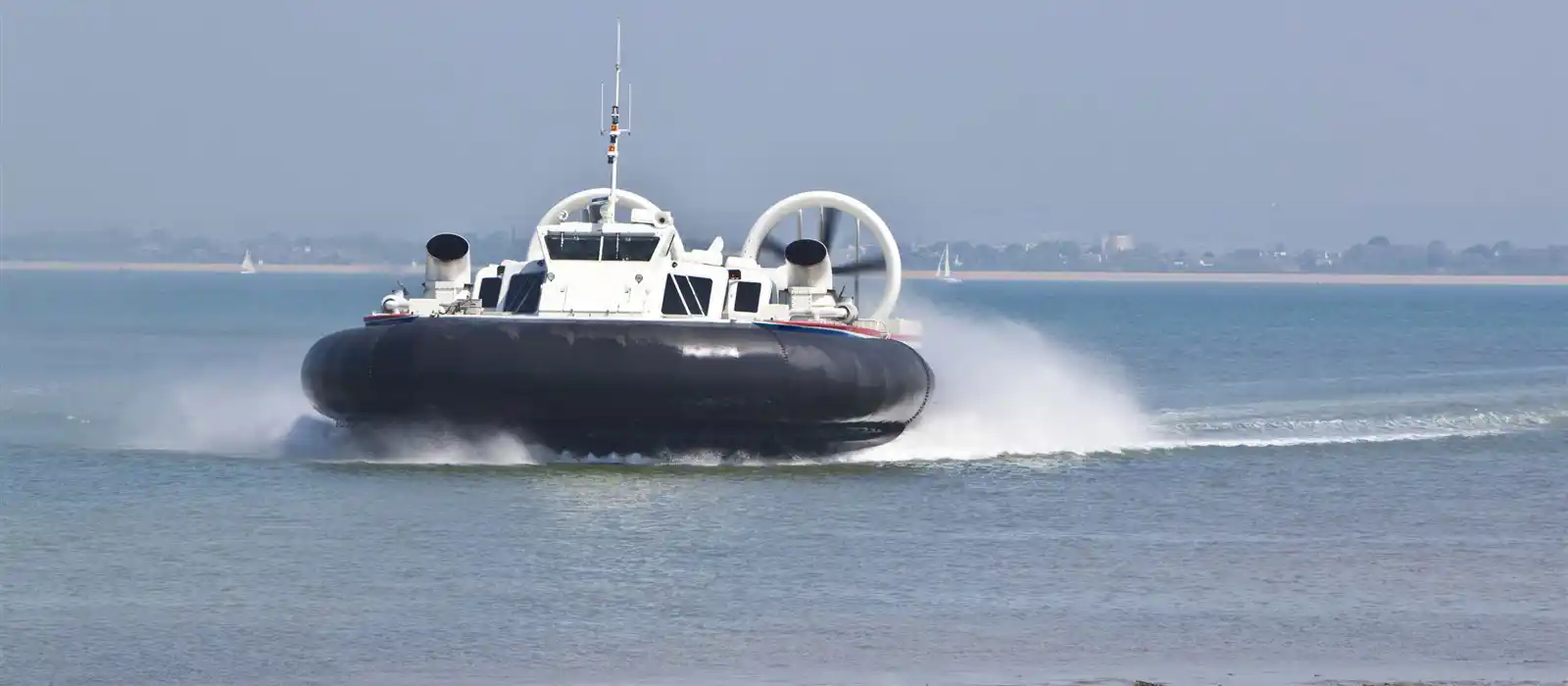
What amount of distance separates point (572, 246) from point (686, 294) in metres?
1.13

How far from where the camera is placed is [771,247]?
22.2m

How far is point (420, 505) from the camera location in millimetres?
15898

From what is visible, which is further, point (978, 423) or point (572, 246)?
point (978, 423)

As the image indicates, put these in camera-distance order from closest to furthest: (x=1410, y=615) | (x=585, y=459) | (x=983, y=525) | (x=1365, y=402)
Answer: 1. (x=1410, y=615)
2. (x=983, y=525)
3. (x=585, y=459)
4. (x=1365, y=402)

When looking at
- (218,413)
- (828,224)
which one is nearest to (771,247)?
(828,224)

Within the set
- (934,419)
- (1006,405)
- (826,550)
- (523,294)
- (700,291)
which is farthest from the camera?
(1006,405)

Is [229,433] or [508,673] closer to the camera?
[508,673]

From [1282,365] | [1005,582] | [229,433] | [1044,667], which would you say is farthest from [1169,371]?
[1044,667]

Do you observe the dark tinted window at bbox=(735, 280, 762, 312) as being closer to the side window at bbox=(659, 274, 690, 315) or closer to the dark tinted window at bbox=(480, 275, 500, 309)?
the side window at bbox=(659, 274, 690, 315)

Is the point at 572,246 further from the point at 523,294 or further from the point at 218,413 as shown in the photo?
the point at 218,413

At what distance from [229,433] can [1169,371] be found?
65.6 ft

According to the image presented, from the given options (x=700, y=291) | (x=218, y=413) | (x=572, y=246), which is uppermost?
(x=572, y=246)

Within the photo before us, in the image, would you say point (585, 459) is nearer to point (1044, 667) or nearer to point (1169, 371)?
point (1044, 667)

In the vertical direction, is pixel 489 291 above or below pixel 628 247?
below
